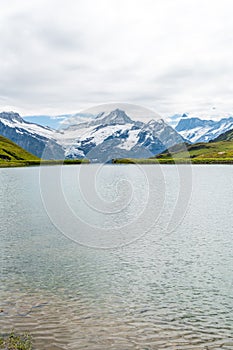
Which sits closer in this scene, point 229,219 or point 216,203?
point 229,219

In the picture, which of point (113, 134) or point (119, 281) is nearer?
point (119, 281)

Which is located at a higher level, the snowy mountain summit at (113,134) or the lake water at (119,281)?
the snowy mountain summit at (113,134)

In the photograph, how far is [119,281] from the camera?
30.9m

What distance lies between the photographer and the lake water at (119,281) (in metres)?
21.8

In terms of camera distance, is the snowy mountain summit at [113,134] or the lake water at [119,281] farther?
the snowy mountain summit at [113,134]

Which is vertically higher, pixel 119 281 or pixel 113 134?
pixel 113 134

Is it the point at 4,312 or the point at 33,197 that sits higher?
the point at 33,197

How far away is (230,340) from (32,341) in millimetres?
10541

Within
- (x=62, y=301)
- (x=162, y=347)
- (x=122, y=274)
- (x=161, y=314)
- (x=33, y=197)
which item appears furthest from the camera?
(x=33, y=197)

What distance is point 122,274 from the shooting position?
107 ft

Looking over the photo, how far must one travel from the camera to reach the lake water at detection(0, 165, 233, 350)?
2177cm

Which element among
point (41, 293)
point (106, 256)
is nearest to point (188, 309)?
point (41, 293)

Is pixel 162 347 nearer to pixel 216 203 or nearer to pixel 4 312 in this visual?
pixel 4 312

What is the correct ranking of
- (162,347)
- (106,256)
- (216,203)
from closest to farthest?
1. (162,347)
2. (106,256)
3. (216,203)
